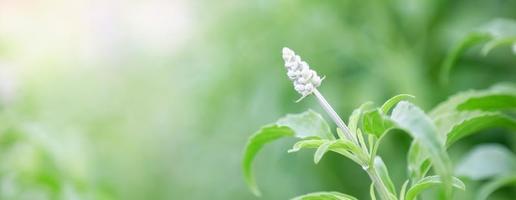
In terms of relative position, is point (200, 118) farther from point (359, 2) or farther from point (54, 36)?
point (54, 36)

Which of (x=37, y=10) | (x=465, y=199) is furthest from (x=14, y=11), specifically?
(x=465, y=199)

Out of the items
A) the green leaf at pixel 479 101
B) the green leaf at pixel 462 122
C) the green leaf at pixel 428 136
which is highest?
the green leaf at pixel 479 101

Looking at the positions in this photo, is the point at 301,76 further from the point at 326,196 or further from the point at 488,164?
the point at 488,164

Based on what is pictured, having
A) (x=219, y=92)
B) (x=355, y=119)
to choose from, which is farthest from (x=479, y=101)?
(x=219, y=92)

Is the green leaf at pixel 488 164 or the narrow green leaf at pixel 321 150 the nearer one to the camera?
the narrow green leaf at pixel 321 150

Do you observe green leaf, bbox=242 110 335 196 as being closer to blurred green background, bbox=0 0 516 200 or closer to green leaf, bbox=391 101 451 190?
green leaf, bbox=391 101 451 190

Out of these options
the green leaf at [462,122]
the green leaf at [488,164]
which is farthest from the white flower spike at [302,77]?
the green leaf at [488,164]

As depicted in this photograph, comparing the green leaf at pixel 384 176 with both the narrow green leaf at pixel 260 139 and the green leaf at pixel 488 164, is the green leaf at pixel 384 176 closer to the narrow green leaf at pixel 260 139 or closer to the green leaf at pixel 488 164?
the narrow green leaf at pixel 260 139

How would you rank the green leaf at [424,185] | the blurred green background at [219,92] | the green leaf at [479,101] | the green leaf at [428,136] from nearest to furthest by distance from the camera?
the green leaf at [428,136] → the green leaf at [424,185] → the green leaf at [479,101] → the blurred green background at [219,92]
